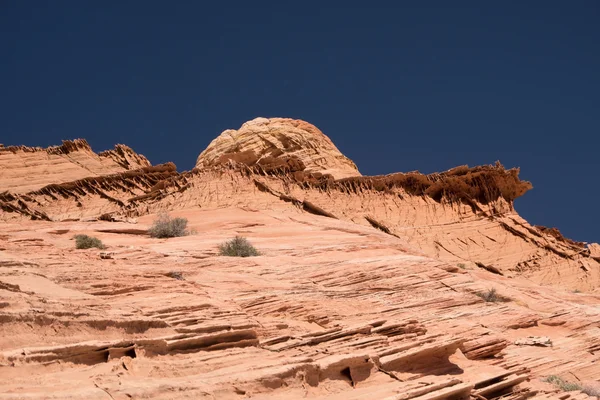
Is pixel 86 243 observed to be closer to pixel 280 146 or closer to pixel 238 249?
pixel 238 249

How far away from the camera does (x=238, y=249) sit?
20156 mm

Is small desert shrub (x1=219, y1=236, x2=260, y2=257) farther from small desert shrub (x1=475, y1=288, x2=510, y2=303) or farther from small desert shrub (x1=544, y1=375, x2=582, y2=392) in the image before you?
small desert shrub (x1=544, y1=375, x2=582, y2=392)

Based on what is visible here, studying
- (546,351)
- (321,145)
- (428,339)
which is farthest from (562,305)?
(321,145)

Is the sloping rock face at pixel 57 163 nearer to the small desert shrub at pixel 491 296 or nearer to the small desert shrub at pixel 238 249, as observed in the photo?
the small desert shrub at pixel 238 249

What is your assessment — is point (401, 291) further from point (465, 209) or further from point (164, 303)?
point (465, 209)

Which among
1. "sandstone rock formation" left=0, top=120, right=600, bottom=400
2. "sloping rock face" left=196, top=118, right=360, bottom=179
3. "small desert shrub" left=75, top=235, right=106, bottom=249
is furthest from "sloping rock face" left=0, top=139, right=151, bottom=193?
"small desert shrub" left=75, top=235, right=106, bottom=249

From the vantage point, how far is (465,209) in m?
39.0

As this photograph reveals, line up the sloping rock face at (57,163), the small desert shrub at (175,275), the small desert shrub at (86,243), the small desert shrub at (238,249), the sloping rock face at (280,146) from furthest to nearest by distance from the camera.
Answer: the sloping rock face at (57,163), the sloping rock face at (280,146), the small desert shrub at (238,249), the small desert shrub at (86,243), the small desert shrub at (175,275)

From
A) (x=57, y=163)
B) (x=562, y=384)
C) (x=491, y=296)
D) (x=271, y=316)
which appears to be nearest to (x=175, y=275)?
(x=271, y=316)

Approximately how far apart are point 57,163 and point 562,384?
138ft

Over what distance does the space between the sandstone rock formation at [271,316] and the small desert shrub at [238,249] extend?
1.10 feet

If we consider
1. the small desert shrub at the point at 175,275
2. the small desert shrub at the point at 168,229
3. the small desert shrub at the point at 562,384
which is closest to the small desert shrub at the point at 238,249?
the small desert shrub at the point at 168,229

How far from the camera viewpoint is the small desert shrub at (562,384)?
1591 cm

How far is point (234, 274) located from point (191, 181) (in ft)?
66.8
